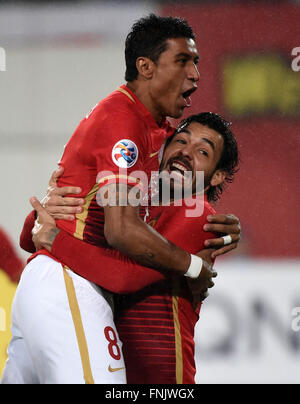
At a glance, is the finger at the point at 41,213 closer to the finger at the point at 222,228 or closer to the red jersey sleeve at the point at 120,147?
the red jersey sleeve at the point at 120,147

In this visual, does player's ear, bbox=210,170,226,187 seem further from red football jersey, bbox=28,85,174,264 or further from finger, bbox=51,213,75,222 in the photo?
finger, bbox=51,213,75,222

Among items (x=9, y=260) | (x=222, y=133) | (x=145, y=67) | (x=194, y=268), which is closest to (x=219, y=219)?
(x=194, y=268)

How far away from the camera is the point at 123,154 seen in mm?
2197

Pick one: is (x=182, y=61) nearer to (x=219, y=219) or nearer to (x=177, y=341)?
(x=219, y=219)

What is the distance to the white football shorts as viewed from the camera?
6.99ft

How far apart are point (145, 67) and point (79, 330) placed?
0.95 m

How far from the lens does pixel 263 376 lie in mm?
4543

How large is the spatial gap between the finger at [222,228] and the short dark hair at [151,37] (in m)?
0.59

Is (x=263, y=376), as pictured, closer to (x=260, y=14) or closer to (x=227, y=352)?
(x=227, y=352)

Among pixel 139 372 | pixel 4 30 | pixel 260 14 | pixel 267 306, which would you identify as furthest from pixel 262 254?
pixel 139 372

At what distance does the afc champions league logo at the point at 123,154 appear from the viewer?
220 centimetres

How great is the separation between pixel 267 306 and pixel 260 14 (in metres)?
2.23

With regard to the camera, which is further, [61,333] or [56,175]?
[56,175]

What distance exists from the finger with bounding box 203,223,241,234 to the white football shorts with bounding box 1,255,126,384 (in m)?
0.44
